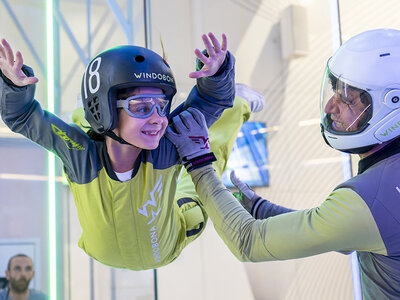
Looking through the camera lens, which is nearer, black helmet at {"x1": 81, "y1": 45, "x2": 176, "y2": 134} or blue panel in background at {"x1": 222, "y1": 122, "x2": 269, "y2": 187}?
black helmet at {"x1": 81, "y1": 45, "x2": 176, "y2": 134}

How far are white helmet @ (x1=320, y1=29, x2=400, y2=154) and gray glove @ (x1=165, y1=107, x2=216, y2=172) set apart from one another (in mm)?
448

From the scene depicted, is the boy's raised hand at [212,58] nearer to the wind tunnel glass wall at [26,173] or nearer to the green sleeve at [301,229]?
the green sleeve at [301,229]

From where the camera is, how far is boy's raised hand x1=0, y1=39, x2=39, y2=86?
58.0 inches

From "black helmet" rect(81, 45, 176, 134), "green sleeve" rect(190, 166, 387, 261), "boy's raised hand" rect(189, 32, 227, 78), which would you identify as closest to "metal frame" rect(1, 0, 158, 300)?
"black helmet" rect(81, 45, 176, 134)

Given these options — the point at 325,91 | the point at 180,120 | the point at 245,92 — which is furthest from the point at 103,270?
the point at 325,91

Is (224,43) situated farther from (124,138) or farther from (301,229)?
(301,229)

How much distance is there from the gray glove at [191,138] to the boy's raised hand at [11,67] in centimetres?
56

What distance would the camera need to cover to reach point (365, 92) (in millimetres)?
1435

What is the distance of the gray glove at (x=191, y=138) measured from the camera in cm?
165

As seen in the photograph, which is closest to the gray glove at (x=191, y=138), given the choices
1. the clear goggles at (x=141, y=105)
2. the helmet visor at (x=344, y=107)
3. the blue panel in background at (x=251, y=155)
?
the clear goggles at (x=141, y=105)

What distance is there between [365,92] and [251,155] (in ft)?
9.87

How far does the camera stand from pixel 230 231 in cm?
146

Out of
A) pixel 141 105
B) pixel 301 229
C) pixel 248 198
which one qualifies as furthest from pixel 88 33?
pixel 301 229

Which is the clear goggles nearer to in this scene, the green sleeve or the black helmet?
the black helmet
